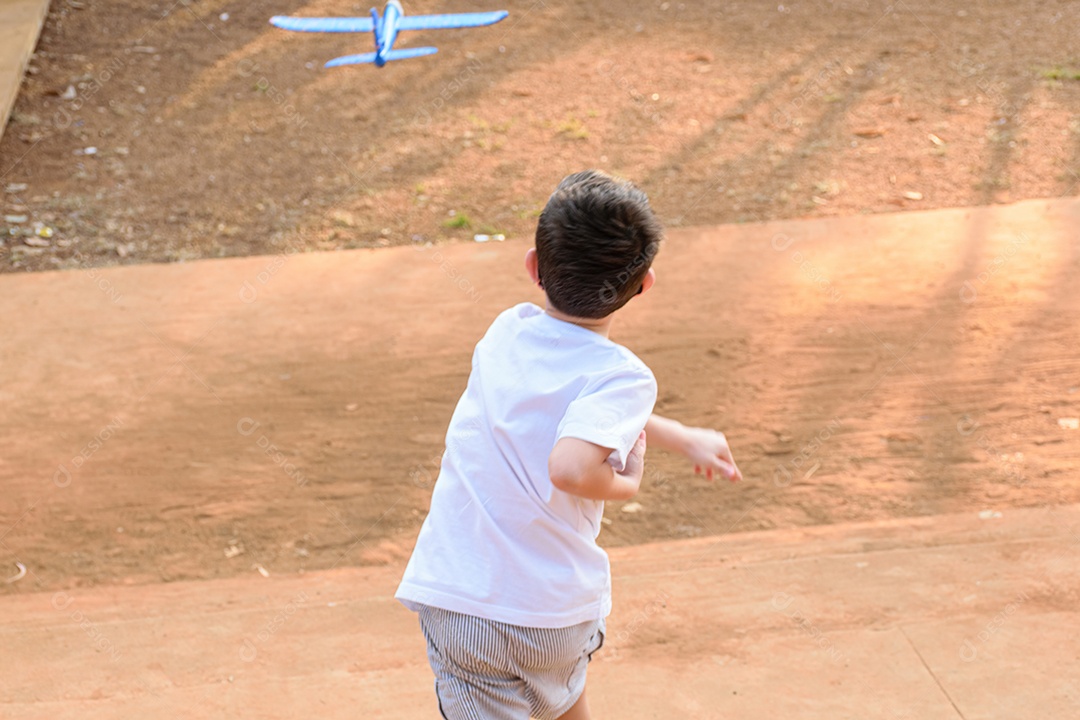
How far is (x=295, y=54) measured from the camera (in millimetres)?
10289

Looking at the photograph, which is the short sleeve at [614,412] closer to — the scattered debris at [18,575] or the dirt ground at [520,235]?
the dirt ground at [520,235]

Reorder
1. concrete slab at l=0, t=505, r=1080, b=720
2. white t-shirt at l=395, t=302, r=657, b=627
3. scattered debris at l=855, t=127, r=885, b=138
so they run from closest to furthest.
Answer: white t-shirt at l=395, t=302, r=657, b=627, concrete slab at l=0, t=505, r=1080, b=720, scattered debris at l=855, t=127, r=885, b=138

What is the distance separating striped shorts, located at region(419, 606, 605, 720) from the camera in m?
1.94

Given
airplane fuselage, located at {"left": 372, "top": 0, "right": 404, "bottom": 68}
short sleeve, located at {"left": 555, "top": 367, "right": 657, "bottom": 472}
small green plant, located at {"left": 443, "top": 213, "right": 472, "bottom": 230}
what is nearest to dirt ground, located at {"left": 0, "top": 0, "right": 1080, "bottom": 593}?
small green plant, located at {"left": 443, "top": 213, "right": 472, "bottom": 230}

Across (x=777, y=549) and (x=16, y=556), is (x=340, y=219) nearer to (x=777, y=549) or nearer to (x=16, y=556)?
(x=16, y=556)

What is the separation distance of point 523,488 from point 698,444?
0.33 meters

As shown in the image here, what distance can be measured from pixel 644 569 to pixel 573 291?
208 cm

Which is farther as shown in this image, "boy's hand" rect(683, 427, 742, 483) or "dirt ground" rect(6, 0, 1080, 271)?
"dirt ground" rect(6, 0, 1080, 271)

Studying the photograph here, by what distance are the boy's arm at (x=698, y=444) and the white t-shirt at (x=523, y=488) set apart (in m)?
0.15

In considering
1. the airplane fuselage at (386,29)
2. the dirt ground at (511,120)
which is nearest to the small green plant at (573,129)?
the dirt ground at (511,120)

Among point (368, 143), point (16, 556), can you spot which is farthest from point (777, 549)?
point (368, 143)

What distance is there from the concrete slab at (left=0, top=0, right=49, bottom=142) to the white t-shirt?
765cm

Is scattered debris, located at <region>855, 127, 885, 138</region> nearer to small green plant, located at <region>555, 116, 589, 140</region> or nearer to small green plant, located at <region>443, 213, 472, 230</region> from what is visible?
small green plant, located at <region>555, 116, 589, 140</region>

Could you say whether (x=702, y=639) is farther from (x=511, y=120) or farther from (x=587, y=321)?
(x=511, y=120)
